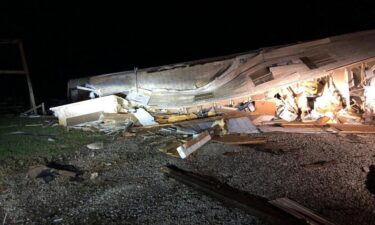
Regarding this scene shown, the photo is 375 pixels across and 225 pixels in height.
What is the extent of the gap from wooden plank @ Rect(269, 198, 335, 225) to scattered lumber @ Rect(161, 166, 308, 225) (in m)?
0.08

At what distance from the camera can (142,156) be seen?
23.5ft

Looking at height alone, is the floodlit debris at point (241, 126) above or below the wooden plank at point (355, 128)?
above

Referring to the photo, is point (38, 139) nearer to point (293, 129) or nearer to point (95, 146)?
point (95, 146)

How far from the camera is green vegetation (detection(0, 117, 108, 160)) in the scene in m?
7.75

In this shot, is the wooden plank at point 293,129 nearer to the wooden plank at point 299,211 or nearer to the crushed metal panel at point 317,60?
the crushed metal panel at point 317,60

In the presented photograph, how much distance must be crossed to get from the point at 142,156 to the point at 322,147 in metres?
3.28

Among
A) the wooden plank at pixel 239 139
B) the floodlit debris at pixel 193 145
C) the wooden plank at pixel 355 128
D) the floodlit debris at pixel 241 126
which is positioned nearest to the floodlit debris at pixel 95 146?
the floodlit debris at pixel 193 145

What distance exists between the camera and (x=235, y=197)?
521 cm

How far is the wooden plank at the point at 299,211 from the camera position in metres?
4.46

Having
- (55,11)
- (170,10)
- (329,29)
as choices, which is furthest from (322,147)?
(55,11)

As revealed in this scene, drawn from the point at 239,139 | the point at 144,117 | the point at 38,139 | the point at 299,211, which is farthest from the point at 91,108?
the point at 299,211

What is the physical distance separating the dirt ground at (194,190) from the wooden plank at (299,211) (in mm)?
163

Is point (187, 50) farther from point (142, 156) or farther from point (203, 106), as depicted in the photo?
point (142, 156)

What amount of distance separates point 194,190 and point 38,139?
15.0ft
